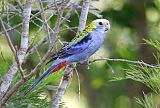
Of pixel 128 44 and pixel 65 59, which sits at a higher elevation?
pixel 128 44

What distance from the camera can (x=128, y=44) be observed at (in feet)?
9.28

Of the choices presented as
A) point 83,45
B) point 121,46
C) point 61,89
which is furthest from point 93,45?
point 121,46

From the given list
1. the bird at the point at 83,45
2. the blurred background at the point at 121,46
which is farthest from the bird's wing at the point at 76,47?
the blurred background at the point at 121,46

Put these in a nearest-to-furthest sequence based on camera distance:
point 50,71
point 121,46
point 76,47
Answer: point 50,71, point 76,47, point 121,46

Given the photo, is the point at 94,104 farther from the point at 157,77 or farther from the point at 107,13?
the point at 157,77

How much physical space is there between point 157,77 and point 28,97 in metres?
0.34

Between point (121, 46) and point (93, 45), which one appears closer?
point (93, 45)

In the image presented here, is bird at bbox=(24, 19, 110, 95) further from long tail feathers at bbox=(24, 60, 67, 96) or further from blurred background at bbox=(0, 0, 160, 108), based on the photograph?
blurred background at bbox=(0, 0, 160, 108)

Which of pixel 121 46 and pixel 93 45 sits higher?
pixel 121 46

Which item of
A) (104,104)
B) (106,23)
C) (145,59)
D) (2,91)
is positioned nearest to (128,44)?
(145,59)

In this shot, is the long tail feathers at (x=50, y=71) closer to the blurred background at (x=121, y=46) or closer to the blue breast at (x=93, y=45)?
the blue breast at (x=93, y=45)

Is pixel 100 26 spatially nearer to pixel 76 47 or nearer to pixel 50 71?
pixel 76 47

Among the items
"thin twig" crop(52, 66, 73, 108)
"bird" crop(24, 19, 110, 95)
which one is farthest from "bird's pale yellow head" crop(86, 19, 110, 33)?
"thin twig" crop(52, 66, 73, 108)

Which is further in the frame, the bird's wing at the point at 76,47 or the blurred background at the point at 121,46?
the blurred background at the point at 121,46
